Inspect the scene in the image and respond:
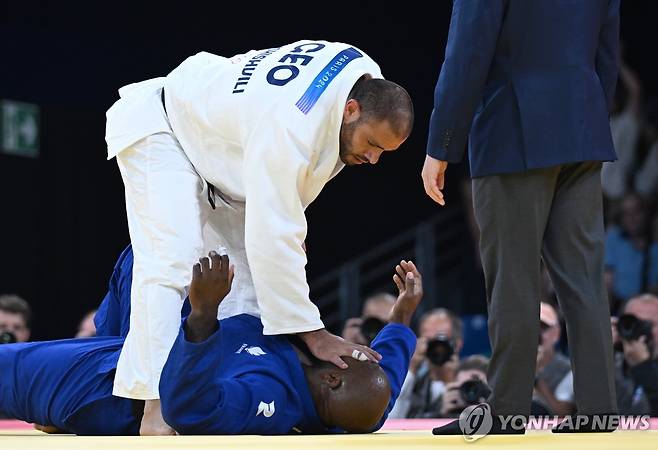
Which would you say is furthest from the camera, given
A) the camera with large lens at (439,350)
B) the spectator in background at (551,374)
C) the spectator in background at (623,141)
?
the spectator in background at (623,141)

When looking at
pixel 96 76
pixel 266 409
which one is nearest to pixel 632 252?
pixel 96 76

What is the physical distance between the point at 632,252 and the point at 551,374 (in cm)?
270

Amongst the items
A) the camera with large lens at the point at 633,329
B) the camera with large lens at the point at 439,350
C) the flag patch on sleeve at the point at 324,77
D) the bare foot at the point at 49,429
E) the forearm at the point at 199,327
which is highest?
the flag patch on sleeve at the point at 324,77

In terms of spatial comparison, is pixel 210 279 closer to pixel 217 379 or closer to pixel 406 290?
pixel 217 379

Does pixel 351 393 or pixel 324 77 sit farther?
pixel 324 77

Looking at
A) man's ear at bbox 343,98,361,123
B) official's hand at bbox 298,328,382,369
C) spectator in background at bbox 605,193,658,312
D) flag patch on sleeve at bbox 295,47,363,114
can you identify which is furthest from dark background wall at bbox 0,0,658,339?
official's hand at bbox 298,328,382,369

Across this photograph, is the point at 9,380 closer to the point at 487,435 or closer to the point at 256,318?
the point at 256,318

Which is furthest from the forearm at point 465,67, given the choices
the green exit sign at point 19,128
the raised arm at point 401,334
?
the green exit sign at point 19,128

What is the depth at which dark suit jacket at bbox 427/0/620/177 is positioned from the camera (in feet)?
10.6

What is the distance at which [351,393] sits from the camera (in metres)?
3.37

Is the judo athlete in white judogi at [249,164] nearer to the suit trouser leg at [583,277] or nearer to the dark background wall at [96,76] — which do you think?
the suit trouser leg at [583,277]

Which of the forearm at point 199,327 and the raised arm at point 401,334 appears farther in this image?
the raised arm at point 401,334

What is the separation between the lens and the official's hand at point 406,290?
3801 millimetres
